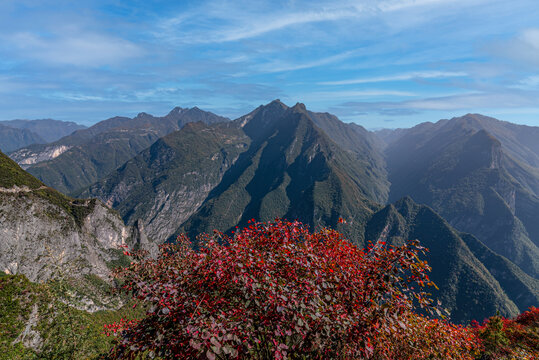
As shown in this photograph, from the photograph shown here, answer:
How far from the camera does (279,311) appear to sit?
21.9 feet

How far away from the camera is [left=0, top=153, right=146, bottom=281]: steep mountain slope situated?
109 m

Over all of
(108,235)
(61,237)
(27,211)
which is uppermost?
(27,211)

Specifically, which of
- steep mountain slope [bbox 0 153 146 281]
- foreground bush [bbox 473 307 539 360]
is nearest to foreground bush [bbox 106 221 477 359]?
foreground bush [bbox 473 307 539 360]

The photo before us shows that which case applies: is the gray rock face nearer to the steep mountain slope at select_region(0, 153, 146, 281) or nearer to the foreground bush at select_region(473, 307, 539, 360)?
the steep mountain slope at select_region(0, 153, 146, 281)

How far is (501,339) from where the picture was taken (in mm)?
20641

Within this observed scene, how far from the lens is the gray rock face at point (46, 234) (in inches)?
4252

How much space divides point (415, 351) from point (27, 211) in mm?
162916

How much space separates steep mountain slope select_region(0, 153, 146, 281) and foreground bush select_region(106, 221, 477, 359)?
323 feet

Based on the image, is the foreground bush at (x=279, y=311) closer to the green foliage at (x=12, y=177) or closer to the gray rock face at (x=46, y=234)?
the gray rock face at (x=46, y=234)

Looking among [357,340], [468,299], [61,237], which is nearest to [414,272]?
[357,340]

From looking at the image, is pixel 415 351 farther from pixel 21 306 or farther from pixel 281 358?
pixel 21 306

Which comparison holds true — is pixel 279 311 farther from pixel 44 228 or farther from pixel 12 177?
pixel 12 177

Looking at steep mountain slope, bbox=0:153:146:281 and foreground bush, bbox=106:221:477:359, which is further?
steep mountain slope, bbox=0:153:146:281

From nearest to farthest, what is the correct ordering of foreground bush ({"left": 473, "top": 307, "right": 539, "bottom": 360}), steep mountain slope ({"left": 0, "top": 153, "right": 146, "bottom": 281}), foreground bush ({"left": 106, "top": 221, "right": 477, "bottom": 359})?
1. foreground bush ({"left": 106, "top": 221, "right": 477, "bottom": 359})
2. foreground bush ({"left": 473, "top": 307, "right": 539, "bottom": 360})
3. steep mountain slope ({"left": 0, "top": 153, "right": 146, "bottom": 281})
